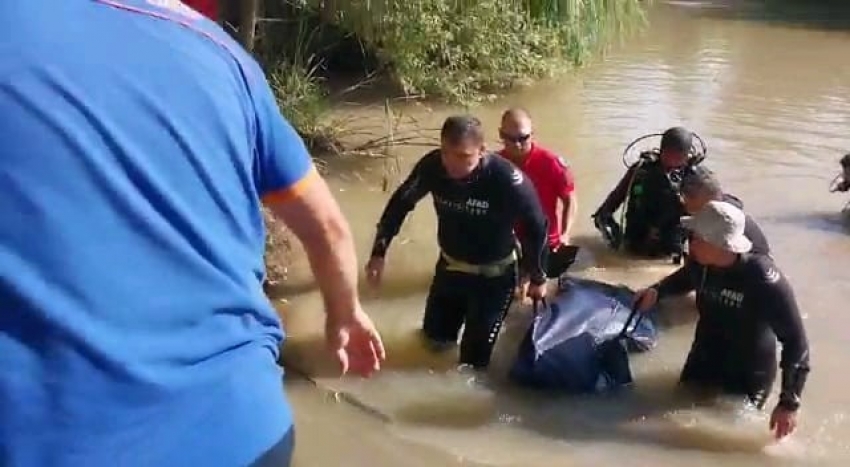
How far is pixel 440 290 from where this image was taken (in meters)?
6.13

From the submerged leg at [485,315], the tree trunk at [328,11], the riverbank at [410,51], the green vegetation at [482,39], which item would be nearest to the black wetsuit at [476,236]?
the submerged leg at [485,315]

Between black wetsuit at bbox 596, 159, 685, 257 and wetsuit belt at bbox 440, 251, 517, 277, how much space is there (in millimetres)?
1621

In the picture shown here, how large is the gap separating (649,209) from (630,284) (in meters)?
0.51

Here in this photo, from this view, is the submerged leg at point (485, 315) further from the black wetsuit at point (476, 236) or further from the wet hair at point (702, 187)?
the wet hair at point (702, 187)

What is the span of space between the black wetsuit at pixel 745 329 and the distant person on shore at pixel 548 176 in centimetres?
120

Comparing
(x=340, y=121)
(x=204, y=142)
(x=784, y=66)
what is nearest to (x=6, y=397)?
(x=204, y=142)

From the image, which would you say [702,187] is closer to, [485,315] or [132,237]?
[485,315]

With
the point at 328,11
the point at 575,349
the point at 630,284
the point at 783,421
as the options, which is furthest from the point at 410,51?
the point at 783,421

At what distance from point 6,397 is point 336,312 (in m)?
0.69

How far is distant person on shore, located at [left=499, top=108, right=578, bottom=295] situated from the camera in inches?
258

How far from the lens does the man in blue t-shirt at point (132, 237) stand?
1635 millimetres

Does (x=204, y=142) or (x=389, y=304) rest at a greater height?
(x=204, y=142)

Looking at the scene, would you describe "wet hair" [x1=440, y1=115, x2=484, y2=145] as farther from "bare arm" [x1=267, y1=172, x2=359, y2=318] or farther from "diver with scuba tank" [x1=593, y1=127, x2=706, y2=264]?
"bare arm" [x1=267, y1=172, x2=359, y2=318]

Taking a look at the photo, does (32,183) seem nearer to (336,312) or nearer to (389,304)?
(336,312)
